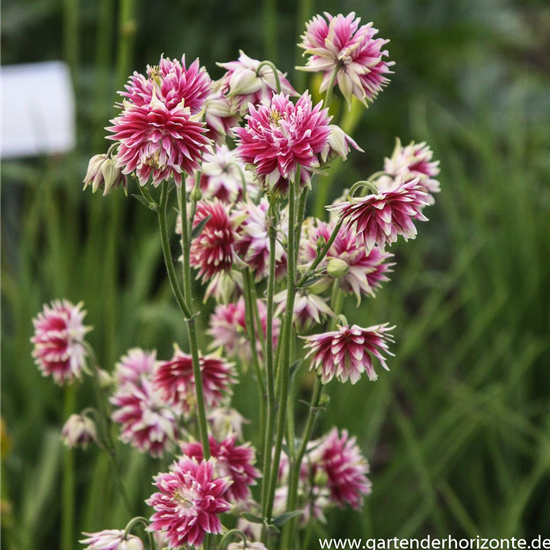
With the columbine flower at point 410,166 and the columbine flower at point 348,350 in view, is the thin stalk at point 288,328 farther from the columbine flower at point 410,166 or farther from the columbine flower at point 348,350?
the columbine flower at point 410,166

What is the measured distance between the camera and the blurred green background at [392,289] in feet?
4.21

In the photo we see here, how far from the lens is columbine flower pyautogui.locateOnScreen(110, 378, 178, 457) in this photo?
734mm

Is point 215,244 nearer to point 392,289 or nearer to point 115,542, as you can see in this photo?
point 115,542

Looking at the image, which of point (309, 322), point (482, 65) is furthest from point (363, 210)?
point (482, 65)

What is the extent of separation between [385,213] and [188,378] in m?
0.26

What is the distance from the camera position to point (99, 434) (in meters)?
0.81

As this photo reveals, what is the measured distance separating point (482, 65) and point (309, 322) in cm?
225

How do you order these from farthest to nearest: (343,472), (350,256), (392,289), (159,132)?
(392,289) → (343,472) → (350,256) → (159,132)

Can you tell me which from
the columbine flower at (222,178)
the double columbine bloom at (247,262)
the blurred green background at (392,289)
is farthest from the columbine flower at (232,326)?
the blurred green background at (392,289)

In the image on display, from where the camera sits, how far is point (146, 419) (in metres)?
0.73

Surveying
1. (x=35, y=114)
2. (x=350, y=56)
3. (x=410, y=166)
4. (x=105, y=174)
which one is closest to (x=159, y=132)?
(x=105, y=174)

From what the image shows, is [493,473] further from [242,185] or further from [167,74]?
[167,74]

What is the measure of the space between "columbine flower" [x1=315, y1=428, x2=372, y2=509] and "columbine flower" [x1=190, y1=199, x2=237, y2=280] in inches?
9.0

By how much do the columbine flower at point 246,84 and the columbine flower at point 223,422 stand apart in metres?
0.30
